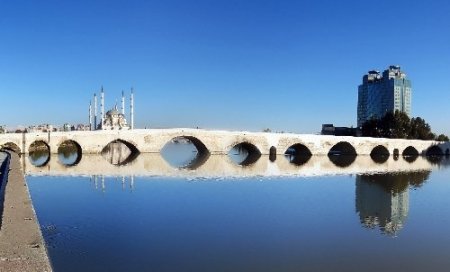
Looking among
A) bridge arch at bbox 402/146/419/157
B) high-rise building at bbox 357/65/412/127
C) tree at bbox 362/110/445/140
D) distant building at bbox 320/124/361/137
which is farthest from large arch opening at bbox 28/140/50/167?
high-rise building at bbox 357/65/412/127

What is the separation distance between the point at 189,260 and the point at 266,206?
15.2ft

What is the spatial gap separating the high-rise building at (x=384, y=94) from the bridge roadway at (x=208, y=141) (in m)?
33.7

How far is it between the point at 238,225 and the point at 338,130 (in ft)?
178

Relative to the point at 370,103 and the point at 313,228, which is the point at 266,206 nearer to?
the point at 313,228

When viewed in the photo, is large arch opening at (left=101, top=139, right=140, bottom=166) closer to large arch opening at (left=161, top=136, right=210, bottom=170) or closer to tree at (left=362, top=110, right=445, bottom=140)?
large arch opening at (left=161, top=136, right=210, bottom=170)

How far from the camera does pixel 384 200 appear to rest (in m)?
11.9

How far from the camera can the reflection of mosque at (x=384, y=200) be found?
8688 millimetres

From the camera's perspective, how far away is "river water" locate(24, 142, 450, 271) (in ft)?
19.5

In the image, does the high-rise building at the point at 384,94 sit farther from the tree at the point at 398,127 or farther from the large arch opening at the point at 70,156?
the large arch opening at the point at 70,156

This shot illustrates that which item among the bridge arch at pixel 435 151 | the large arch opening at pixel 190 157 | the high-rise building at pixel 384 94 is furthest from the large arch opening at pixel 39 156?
the high-rise building at pixel 384 94

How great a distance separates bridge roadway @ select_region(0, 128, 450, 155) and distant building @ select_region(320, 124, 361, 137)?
16.2 m

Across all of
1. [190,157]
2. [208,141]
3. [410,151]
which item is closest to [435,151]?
[410,151]

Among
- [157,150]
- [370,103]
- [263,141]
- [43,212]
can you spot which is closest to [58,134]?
[157,150]

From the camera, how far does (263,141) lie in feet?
105
